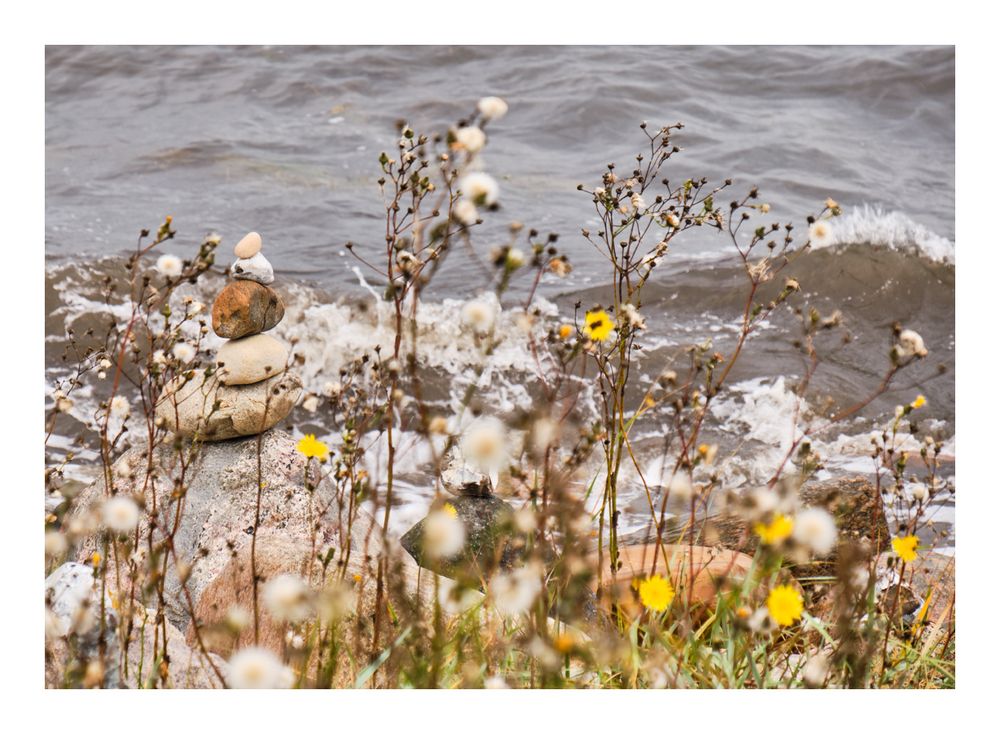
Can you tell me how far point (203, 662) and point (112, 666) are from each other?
0.70 ft

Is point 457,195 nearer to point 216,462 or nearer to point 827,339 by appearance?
point 216,462

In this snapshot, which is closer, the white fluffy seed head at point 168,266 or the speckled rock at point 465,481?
the white fluffy seed head at point 168,266

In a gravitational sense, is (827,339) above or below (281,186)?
below

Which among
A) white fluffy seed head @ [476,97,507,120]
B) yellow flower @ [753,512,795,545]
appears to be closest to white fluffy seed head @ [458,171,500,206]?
white fluffy seed head @ [476,97,507,120]

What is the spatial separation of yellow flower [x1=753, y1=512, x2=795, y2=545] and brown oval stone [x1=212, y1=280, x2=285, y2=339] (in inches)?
85.4

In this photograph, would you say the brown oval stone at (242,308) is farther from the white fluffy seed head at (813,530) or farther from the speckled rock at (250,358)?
the white fluffy seed head at (813,530)

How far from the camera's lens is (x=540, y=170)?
6750 millimetres

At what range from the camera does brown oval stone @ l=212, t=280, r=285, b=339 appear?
3334 millimetres

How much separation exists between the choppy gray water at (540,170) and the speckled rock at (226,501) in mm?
2327

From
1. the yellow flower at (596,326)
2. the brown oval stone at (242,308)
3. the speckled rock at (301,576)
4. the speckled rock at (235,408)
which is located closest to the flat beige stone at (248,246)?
the brown oval stone at (242,308)

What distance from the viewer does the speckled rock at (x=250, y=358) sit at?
340 cm
